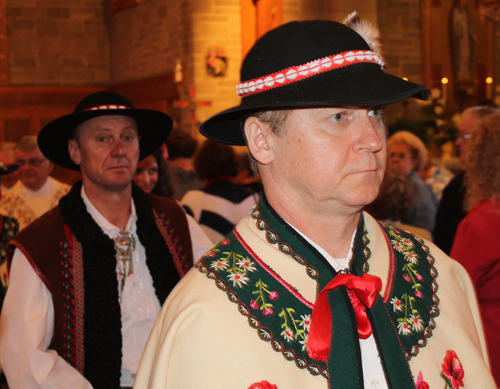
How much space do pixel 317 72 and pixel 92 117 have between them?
4.94 ft

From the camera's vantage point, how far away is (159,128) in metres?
2.88

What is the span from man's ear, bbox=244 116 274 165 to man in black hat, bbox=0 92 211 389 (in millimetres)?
1153

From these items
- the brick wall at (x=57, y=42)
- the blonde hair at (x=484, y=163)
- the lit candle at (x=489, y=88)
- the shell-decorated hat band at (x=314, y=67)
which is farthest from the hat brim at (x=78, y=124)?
the brick wall at (x=57, y=42)

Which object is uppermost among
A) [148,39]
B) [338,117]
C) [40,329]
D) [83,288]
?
[148,39]

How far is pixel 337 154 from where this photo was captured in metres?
1.30

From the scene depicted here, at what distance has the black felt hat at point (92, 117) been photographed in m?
2.51

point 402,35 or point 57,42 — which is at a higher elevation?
point 57,42

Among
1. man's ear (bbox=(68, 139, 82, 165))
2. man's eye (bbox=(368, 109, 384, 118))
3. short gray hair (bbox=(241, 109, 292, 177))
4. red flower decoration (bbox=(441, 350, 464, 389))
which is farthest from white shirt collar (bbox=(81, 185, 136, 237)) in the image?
red flower decoration (bbox=(441, 350, 464, 389))

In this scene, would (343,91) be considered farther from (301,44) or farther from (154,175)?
(154,175)

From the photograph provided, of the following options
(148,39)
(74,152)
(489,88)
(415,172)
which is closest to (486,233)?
(74,152)

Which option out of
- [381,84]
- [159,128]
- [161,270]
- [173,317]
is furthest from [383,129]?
[159,128]

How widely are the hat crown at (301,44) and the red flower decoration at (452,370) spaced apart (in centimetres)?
74

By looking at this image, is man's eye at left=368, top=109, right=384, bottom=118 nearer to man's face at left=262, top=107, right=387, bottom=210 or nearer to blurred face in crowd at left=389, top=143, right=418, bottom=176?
man's face at left=262, top=107, right=387, bottom=210

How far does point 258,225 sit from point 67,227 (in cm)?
123
